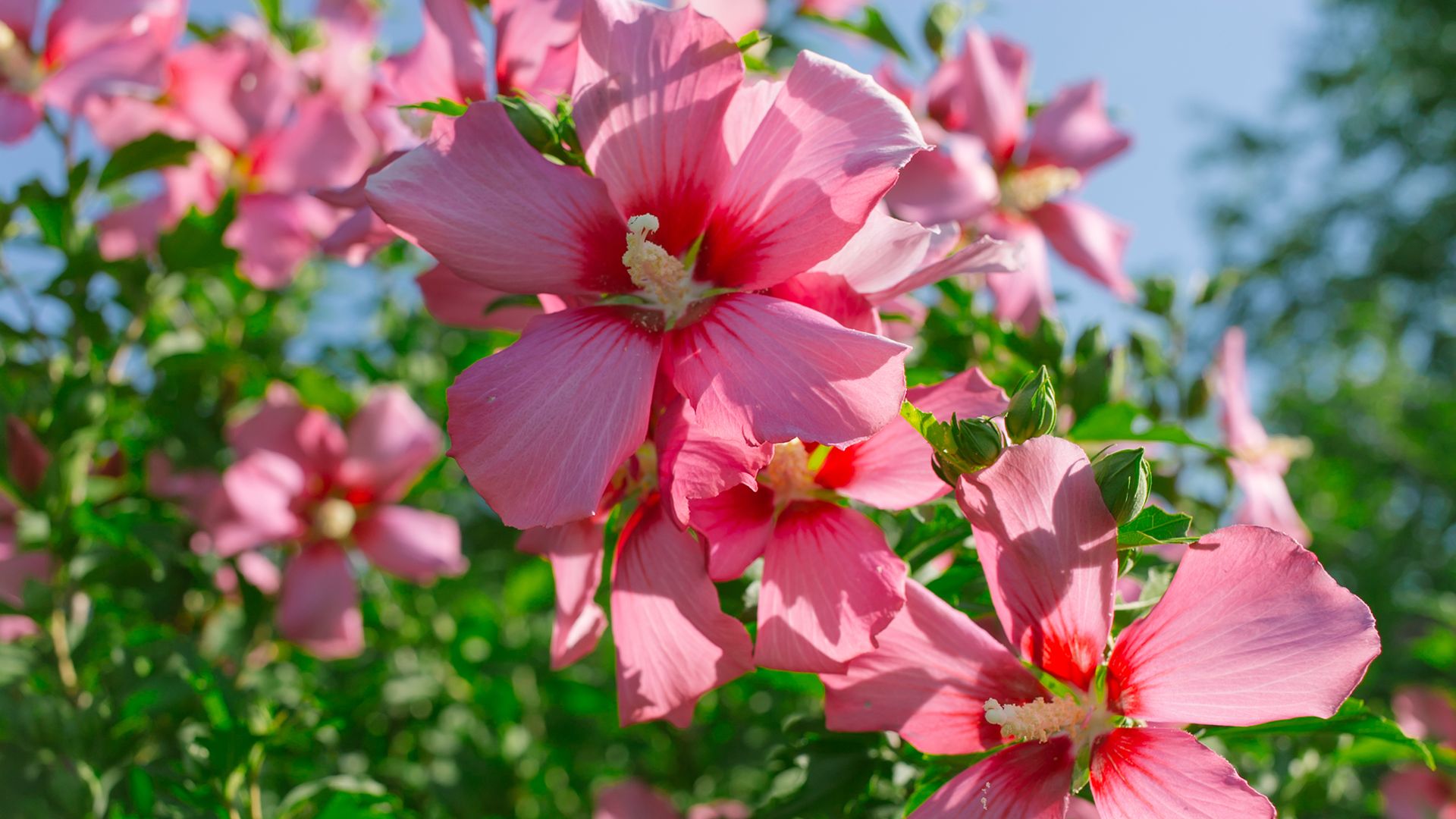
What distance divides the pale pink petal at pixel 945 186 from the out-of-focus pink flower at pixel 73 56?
3.53 ft

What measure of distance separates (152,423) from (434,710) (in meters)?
0.75

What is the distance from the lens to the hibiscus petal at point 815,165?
724mm

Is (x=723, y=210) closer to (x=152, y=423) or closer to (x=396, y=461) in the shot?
(x=396, y=461)

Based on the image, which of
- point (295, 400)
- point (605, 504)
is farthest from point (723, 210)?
point (295, 400)

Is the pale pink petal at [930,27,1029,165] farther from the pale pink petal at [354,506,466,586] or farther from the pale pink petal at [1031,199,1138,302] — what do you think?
the pale pink petal at [354,506,466,586]

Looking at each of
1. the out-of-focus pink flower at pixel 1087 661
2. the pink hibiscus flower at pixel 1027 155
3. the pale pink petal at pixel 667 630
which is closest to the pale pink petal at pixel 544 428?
the pale pink petal at pixel 667 630

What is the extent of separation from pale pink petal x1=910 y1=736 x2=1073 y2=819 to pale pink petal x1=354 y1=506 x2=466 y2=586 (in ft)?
4.09

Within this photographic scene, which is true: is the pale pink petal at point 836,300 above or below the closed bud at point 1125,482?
above

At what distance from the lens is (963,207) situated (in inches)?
53.0

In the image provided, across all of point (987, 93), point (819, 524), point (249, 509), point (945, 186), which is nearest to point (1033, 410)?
point (819, 524)

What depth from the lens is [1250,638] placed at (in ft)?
2.35

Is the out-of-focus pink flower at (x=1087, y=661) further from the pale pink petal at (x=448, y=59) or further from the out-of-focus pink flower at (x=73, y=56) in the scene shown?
the out-of-focus pink flower at (x=73, y=56)

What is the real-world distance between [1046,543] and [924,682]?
0.50 feet

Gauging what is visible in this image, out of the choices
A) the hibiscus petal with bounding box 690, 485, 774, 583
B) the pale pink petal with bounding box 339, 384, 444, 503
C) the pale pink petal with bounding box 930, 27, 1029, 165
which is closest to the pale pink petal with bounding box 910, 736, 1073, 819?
the hibiscus petal with bounding box 690, 485, 774, 583
